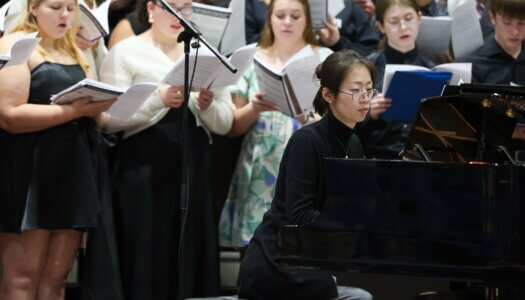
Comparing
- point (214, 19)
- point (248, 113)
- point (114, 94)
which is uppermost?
point (214, 19)

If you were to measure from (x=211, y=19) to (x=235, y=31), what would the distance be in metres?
0.32

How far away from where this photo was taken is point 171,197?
4.98 meters

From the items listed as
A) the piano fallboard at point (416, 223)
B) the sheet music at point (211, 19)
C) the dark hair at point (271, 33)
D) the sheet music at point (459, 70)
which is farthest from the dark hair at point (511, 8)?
the piano fallboard at point (416, 223)

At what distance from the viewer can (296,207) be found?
3.58 m

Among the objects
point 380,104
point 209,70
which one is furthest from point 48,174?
point 380,104

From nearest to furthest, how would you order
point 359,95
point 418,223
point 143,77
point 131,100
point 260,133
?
point 418,223, point 359,95, point 131,100, point 143,77, point 260,133

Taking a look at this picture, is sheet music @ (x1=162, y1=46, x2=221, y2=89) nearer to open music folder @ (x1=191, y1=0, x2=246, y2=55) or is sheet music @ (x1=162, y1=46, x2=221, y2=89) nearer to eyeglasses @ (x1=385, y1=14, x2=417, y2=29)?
open music folder @ (x1=191, y1=0, x2=246, y2=55)

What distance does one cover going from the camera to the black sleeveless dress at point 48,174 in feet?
14.7

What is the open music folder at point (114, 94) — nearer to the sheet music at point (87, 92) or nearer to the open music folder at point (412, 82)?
the sheet music at point (87, 92)

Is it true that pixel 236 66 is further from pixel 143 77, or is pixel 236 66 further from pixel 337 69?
pixel 337 69

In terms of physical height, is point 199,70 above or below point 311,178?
above

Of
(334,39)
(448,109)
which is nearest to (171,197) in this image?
(334,39)

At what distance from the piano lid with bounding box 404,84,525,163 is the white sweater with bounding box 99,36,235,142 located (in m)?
1.43

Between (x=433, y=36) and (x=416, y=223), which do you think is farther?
(x=433, y=36)
